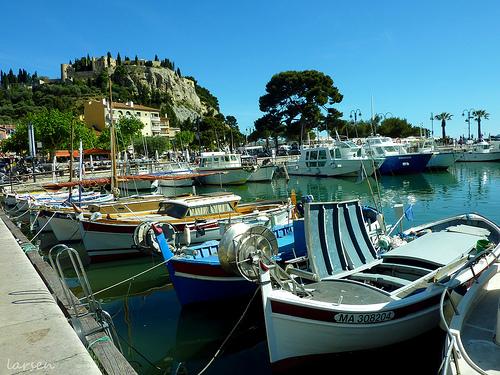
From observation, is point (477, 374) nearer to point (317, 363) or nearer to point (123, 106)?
point (317, 363)

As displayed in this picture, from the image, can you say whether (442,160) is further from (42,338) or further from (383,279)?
(42,338)

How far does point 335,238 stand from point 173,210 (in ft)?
27.4

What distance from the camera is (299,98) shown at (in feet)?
216

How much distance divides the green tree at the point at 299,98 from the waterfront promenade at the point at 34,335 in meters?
59.7

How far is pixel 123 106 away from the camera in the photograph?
88.8 m

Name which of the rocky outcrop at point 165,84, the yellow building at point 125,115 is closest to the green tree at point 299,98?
the yellow building at point 125,115

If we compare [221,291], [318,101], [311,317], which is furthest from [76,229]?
[318,101]

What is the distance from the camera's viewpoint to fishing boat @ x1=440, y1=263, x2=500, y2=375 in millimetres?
4145

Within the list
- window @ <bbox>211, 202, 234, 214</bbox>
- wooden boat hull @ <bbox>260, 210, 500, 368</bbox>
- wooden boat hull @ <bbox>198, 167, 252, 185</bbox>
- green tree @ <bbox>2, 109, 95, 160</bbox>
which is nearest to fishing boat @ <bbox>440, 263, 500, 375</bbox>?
wooden boat hull @ <bbox>260, 210, 500, 368</bbox>

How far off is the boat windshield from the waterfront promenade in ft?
23.4

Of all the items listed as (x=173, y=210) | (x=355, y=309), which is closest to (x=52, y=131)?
(x=173, y=210)

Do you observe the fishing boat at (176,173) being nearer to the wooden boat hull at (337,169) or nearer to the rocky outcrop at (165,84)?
the wooden boat hull at (337,169)

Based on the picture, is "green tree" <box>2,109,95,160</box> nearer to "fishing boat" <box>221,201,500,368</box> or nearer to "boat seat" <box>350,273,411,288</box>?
"fishing boat" <box>221,201,500,368</box>

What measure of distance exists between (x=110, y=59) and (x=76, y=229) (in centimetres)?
14285
